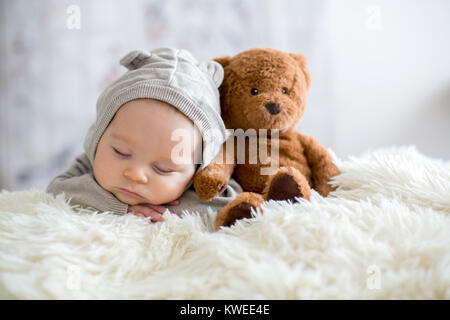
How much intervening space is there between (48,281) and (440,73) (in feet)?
6.30

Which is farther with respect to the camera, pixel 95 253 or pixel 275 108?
pixel 275 108

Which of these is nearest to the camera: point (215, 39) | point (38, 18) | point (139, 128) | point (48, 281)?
point (48, 281)

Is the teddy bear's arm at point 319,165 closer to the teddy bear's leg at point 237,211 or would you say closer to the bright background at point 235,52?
the teddy bear's leg at point 237,211

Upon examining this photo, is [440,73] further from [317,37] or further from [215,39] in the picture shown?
[215,39]

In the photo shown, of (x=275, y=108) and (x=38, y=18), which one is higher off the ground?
(x=38, y=18)

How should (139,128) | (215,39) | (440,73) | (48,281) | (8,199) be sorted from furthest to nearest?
(440,73)
(215,39)
(8,199)
(139,128)
(48,281)

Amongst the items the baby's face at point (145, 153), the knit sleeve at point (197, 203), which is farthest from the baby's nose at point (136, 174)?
the knit sleeve at point (197, 203)

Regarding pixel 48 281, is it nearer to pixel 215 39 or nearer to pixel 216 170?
pixel 216 170

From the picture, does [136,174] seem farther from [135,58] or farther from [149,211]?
[135,58]

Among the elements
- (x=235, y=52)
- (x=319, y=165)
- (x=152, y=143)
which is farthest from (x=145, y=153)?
(x=235, y=52)

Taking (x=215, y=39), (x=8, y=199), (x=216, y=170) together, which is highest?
(x=215, y=39)

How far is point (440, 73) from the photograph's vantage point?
171 cm

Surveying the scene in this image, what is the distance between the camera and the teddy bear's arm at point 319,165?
2.98 feet

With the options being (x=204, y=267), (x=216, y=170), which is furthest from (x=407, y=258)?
(x=216, y=170)
